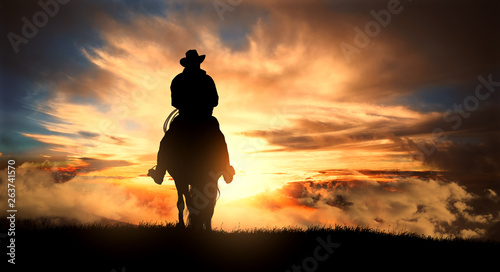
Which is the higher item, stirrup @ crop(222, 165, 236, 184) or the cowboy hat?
the cowboy hat

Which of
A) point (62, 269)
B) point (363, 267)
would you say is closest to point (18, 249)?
point (62, 269)

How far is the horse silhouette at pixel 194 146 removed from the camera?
852 cm

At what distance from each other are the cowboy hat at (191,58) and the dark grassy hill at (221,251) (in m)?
3.74

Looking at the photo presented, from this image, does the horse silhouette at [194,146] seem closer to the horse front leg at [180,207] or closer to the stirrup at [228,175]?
the horse front leg at [180,207]

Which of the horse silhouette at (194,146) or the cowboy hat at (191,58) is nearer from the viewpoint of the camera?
the horse silhouette at (194,146)

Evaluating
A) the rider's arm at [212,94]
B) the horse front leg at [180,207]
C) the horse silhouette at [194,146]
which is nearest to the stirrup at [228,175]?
the horse silhouette at [194,146]

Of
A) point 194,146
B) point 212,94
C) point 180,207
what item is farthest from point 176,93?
point 180,207

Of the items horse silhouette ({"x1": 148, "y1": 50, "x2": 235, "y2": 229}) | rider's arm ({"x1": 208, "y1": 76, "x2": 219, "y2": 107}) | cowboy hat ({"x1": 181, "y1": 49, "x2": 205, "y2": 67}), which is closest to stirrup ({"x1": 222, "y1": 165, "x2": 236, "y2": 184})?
horse silhouette ({"x1": 148, "y1": 50, "x2": 235, "y2": 229})

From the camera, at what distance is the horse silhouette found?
28.0 ft

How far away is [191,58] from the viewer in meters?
8.78

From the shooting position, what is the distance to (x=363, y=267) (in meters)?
6.89

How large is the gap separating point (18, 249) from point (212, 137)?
14.1ft

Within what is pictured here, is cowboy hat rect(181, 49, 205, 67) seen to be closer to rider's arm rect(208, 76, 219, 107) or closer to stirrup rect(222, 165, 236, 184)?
rider's arm rect(208, 76, 219, 107)

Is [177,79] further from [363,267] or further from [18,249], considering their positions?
[363,267]
